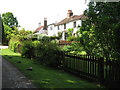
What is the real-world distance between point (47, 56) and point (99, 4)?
5.21 meters

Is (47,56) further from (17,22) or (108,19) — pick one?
(17,22)

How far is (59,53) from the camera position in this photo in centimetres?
985

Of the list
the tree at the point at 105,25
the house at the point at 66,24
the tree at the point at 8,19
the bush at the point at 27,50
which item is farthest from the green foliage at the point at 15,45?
the tree at the point at 8,19

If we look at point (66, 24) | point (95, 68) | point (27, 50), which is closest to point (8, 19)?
point (66, 24)

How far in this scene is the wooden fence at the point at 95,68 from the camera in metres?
5.86

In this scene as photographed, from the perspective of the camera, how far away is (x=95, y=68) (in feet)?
22.2

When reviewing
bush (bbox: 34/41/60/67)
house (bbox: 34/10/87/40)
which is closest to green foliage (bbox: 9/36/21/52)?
bush (bbox: 34/41/60/67)

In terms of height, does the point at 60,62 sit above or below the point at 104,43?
below

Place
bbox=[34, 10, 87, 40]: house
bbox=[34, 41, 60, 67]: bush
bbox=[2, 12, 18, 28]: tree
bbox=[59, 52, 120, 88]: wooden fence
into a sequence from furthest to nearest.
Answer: bbox=[2, 12, 18, 28]: tree → bbox=[34, 10, 87, 40]: house → bbox=[34, 41, 60, 67]: bush → bbox=[59, 52, 120, 88]: wooden fence

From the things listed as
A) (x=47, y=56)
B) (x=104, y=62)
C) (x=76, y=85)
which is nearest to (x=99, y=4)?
(x=104, y=62)

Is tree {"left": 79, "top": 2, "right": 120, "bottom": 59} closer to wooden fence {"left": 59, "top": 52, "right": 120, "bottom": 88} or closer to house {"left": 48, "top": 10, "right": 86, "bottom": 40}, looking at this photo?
wooden fence {"left": 59, "top": 52, "right": 120, "bottom": 88}

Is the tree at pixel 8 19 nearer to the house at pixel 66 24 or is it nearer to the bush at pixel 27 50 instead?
the house at pixel 66 24

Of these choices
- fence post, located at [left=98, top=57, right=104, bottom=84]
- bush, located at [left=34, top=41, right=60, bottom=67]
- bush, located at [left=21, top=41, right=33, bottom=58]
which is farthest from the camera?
bush, located at [left=21, top=41, right=33, bottom=58]

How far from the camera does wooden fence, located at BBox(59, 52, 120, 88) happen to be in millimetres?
5859
